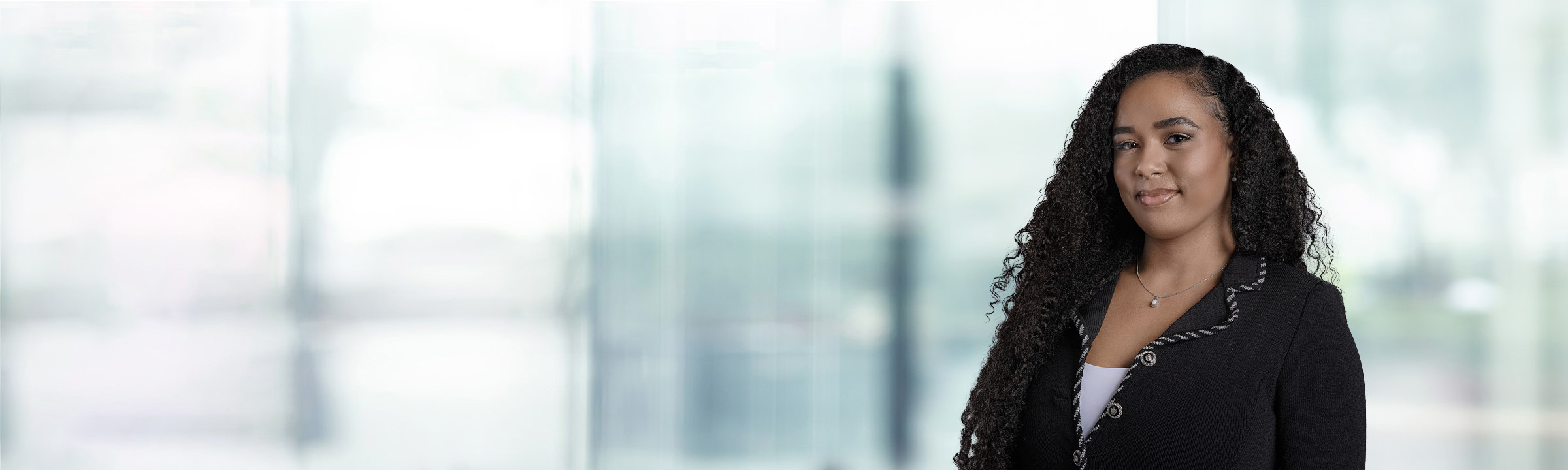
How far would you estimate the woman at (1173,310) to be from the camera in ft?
3.71

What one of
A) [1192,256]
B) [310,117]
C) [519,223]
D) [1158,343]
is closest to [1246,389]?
[1158,343]

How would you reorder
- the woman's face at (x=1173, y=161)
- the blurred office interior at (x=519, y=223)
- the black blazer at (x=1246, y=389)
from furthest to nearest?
the blurred office interior at (x=519, y=223) → the woman's face at (x=1173, y=161) → the black blazer at (x=1246, y=389)

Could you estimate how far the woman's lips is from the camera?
48.4 inches

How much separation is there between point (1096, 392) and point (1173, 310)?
0.49 feet

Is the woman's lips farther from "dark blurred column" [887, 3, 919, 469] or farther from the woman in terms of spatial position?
"dark blurred column" [887, 3, 919, 469]

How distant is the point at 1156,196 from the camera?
1.23 meters

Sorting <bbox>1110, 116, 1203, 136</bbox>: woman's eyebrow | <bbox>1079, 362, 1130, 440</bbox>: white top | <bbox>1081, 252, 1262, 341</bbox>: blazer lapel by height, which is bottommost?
<bbox>1079, 362, 1130, 440</bbox>: white top

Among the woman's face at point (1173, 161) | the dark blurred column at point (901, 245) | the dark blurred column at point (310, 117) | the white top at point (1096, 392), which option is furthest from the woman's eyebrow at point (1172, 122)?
the dark blurred column at point (310, 117)


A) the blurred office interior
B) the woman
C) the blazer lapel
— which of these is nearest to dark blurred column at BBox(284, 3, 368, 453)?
the blurred office interior

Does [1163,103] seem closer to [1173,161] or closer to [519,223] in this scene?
[1173,161]

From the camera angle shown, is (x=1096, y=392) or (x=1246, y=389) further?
(x=1096, y=392)

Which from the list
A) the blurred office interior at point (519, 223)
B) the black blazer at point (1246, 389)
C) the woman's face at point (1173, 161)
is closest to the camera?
the black blazer at point (1246, 389)

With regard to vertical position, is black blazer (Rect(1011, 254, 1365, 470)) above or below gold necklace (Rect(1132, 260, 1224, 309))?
below

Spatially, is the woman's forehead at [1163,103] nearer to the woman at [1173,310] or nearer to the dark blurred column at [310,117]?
the woman at [1173,310]
